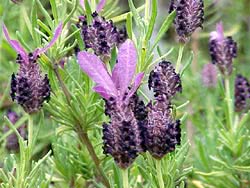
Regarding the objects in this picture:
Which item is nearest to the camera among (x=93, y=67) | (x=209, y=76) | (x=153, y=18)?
(x=93, y=67)

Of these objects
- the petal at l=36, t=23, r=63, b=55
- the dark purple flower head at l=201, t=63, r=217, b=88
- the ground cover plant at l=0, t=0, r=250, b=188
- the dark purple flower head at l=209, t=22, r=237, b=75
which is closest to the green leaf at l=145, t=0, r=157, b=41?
Result: the ground cover plant at l=0, t=0, r=250, b=188

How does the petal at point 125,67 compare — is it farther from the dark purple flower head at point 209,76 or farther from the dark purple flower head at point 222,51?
the dark purple flower head at point 209,76

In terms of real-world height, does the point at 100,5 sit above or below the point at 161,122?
above

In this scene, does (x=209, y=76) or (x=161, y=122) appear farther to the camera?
(x=209, y=76)

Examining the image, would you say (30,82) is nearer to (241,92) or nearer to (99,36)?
(99,36)

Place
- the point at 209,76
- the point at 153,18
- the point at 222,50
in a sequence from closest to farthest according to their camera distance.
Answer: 1. the point at 153,18
2. the point at 222,50
3. the point at 209,76

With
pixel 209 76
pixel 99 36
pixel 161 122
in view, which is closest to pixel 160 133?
pixel 161 122

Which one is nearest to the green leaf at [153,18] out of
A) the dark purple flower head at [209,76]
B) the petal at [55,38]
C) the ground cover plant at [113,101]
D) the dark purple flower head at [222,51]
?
the ground cover plant at [113,101]
